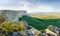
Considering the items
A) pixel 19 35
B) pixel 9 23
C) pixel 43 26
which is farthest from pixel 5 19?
pixel 43 26

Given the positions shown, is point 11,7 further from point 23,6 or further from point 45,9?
point 45,9

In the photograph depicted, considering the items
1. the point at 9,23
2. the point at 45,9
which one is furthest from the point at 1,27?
the point at 45,9

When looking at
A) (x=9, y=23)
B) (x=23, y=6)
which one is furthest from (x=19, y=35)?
(x=23, y=6)

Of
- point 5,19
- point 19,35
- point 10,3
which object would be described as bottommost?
point 19,35

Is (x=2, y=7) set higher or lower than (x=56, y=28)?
higher

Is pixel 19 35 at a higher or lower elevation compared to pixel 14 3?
lower

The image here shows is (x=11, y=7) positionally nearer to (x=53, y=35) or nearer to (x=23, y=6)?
(x=23, y=6)

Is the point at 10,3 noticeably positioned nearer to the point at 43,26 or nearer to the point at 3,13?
the point at 3,13
